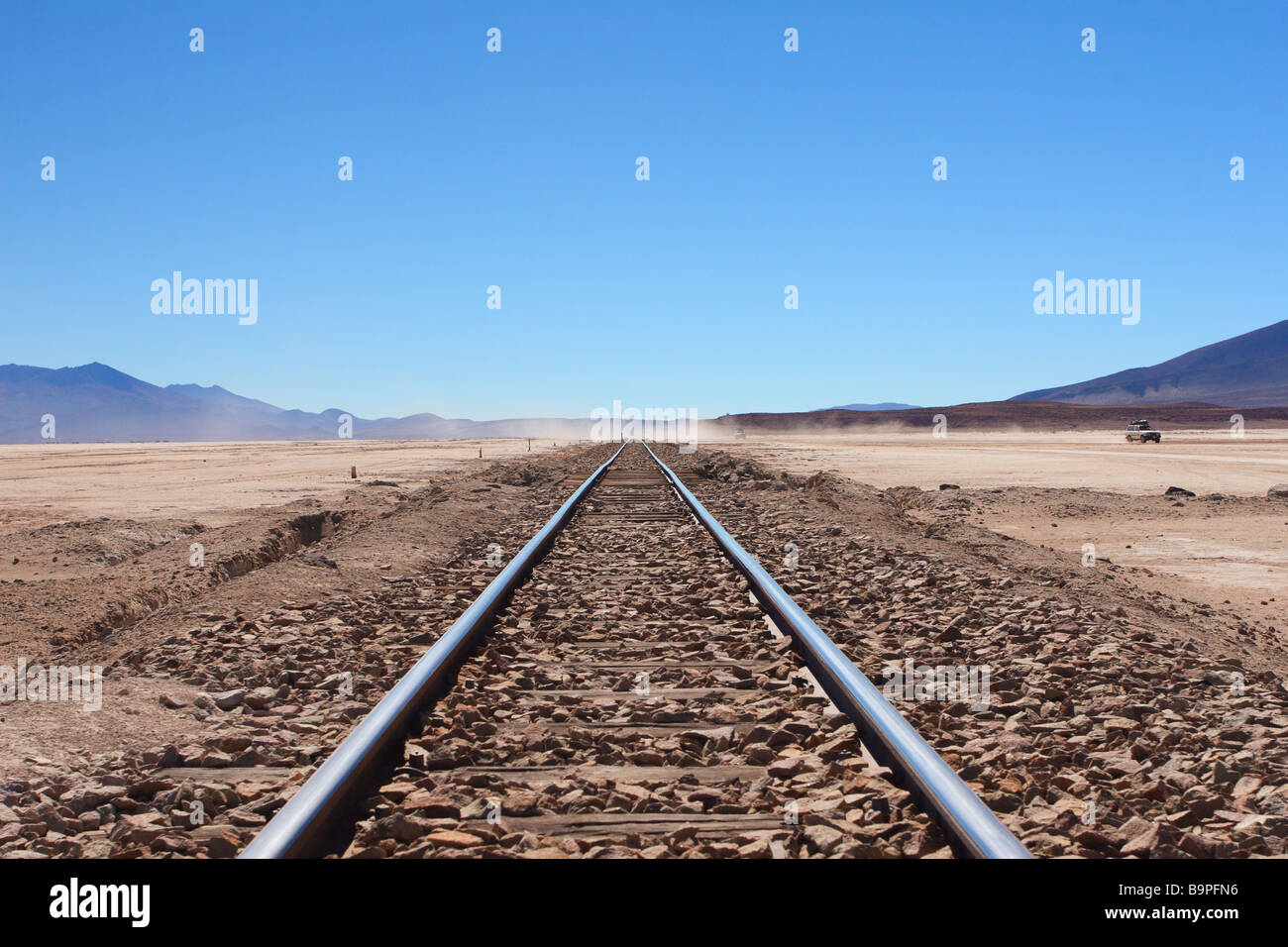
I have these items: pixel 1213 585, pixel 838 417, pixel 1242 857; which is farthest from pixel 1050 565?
pixel 838 417

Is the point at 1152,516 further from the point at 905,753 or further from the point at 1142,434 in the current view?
Answer: the point at 1142,434

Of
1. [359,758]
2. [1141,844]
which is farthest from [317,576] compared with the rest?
[1141,844]

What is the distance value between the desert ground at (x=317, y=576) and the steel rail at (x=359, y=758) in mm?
310

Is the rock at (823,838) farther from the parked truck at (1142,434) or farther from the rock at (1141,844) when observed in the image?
the parked truck at (1142,434)

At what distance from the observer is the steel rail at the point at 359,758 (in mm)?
2973

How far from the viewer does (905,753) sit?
3621mm

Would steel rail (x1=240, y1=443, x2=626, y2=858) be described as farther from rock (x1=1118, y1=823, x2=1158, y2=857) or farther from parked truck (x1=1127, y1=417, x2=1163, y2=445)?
parked truck (x1=1127, y1=417, x2=1163, y2=445)

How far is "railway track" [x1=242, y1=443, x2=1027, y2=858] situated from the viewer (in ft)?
10.5

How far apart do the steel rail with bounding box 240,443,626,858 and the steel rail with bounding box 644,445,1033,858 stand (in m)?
1.93

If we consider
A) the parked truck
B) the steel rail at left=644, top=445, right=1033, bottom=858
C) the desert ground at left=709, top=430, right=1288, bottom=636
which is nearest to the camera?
the steel rail at left=644, top=445, right=1033, bottom=858

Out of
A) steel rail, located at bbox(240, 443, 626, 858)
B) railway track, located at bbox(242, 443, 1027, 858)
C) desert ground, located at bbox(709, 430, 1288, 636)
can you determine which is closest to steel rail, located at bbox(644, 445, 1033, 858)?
railway track, located at bbox(242, 443, 1027, 858)
